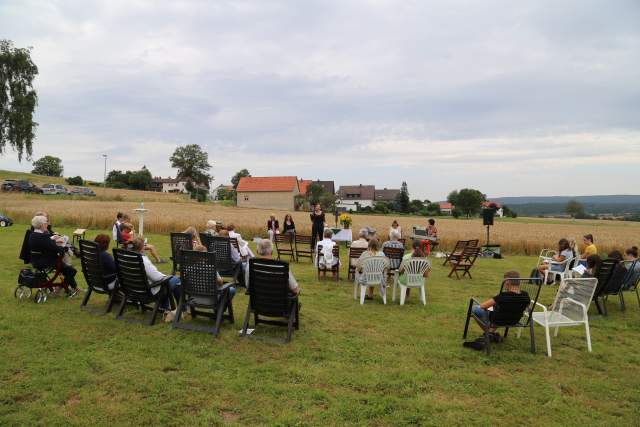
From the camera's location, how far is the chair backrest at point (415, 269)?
772 centimetres

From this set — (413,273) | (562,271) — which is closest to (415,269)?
(413,273)

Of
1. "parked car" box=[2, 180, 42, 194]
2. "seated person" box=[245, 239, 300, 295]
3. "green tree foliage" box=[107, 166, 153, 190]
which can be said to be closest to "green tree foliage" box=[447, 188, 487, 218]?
"green tree foliage" box=[107, 166, 153, 190]

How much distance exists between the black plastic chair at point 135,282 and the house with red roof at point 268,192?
69.5m

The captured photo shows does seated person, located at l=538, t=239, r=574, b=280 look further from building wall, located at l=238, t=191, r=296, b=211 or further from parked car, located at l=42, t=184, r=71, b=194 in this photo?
building wall, located at l=238, t=191, r=296, b=211

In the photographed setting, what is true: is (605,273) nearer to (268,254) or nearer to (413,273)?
(413,273)

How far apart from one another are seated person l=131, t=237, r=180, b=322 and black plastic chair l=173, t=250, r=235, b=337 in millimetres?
366

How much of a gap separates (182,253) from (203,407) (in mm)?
2309

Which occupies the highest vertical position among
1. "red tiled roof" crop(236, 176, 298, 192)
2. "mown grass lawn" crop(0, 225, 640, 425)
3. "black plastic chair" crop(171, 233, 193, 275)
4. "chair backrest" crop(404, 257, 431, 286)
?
"red tiled roof" crop(236, 176, 298, 192)

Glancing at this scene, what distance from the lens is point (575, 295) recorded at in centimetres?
580

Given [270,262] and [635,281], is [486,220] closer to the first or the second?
[635,281]

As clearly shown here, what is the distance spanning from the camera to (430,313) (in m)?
7.30

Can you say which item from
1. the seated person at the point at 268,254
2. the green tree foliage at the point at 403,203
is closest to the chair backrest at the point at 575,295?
the seated person at the point at 268,254

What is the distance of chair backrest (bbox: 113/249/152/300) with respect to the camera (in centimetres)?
572

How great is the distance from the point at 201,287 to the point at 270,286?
3.23 feet
